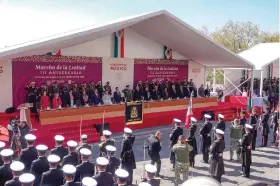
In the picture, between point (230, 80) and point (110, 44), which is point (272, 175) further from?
point (230, 80)

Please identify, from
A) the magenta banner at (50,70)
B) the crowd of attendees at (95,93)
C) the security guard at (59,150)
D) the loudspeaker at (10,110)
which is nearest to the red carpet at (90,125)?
the loudspeaker at (10,110)

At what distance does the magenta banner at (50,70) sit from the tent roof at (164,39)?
1170mm

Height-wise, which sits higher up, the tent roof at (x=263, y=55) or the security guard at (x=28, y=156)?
the tent roof at (x=263, y=55)

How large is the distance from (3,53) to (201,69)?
51.9 feet

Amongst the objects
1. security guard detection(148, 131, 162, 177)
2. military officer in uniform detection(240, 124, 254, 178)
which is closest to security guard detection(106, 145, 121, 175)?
security guard detection(148, 131, 162, 177)

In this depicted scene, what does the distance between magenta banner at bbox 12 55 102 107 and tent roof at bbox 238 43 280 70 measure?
39.9 ft

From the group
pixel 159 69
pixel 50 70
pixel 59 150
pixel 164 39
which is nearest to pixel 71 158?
pixel 59 150

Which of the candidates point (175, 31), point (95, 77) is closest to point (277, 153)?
point (175, 31)

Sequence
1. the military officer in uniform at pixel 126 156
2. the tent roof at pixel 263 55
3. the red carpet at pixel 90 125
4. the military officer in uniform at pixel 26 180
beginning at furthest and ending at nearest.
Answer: the tent roof at pixel 263 55
the red carpet at pixel 90 125
the military officer in uniform at pixel 126 156
the military officer in uniform at pixel 26 180

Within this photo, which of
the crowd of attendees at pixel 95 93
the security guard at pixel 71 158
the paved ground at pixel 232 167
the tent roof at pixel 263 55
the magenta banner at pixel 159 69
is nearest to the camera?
the security guard at pixel 71 158

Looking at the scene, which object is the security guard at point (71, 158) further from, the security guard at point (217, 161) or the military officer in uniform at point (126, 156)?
the security guard at point (217, 161)

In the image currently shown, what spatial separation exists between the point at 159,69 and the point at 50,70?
7779mm

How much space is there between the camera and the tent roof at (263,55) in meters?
23.8

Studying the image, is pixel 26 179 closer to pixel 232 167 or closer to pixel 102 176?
pixel 102 176
